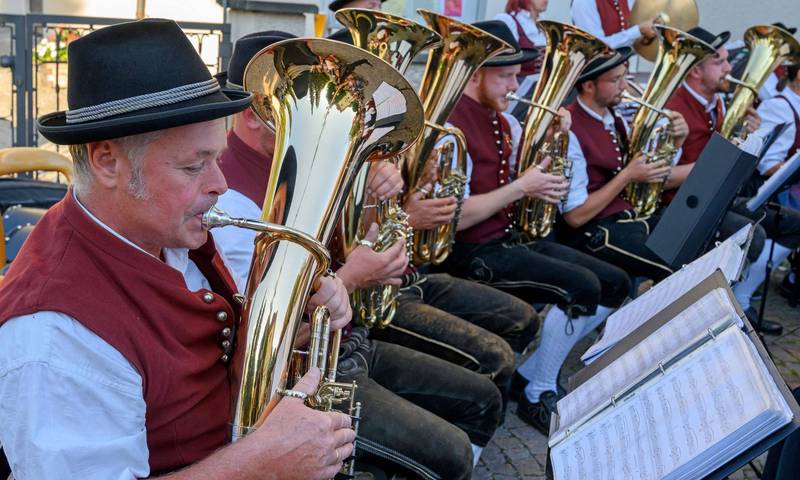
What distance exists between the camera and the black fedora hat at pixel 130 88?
1.76 m

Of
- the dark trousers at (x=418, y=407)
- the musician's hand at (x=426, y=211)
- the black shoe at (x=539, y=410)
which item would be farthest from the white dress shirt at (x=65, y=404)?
the black shoe at (x=539, y=410)

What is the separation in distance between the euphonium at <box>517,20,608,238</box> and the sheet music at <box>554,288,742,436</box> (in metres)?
2.09

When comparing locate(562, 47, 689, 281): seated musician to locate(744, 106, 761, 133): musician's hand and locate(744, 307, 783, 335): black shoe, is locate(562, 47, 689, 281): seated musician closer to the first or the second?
locate(744, 307, 783, 335): black shoe

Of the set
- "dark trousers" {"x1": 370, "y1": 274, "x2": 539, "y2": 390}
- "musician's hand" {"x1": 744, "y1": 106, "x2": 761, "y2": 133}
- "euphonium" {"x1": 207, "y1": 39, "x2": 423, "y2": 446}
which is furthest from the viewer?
"musician's hand" {"x1": 744, "y1": 106, "x2": 761, "y2": 133}

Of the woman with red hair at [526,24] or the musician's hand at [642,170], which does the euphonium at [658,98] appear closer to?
the musician's hand at [642,170]

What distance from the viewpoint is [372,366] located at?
313 centimetres

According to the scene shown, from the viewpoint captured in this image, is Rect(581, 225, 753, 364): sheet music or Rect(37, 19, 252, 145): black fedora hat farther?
Rect(581, 225, 753, 364): sheet music

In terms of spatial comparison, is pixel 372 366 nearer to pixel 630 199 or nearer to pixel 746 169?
pixel 746 169

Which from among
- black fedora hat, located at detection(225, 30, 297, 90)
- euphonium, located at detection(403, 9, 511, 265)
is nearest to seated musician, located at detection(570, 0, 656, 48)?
euphonium, located at detection(403, 9, 511, 265)

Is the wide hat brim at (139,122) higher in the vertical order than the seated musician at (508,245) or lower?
higher

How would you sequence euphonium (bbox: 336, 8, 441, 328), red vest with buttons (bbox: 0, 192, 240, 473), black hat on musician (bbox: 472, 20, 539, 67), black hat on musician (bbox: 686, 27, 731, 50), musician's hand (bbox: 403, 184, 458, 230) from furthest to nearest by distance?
1. black hat on musician (bbox: 686, 27, 731, 50)
2. black hat on musician (bbox: 472, 20, 539, 67)
3. musician's hand (bbox: 403, 184, 458, 230)
4. euphonium (bbox: 336, 8, 441, 328)
5. red vest with buttons (bbox: 0, 192, 240, 473)

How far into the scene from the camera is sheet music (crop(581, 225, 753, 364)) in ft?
8.30

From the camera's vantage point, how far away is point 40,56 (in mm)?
6355

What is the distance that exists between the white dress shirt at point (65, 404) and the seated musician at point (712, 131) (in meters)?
4.29
